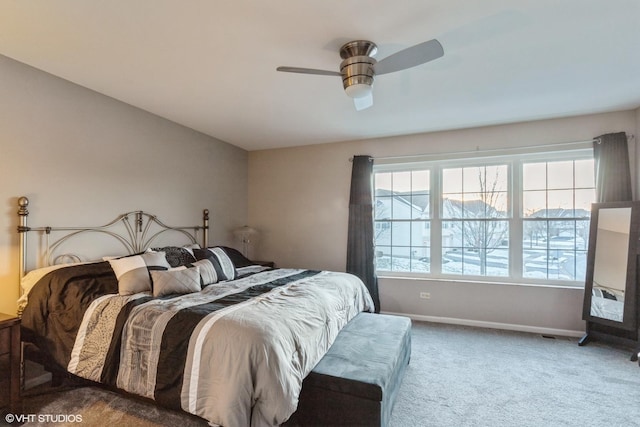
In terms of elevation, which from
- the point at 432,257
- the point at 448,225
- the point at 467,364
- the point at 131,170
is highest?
the point at 131,170

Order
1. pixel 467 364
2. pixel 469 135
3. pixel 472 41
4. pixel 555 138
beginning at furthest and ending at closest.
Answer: pixel 469 135 < pixel 555 138 < pixel 467 364 < pixel 472 41

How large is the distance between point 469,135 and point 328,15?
2.88m

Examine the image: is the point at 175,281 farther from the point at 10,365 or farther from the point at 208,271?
the point at 10,365

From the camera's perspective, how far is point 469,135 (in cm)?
405

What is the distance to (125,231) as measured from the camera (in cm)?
325

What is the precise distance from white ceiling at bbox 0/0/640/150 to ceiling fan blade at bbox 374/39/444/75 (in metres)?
0.21

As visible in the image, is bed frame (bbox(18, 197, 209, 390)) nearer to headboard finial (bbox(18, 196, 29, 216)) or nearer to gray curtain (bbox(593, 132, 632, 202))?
headboard finial (bbox(18, 196, 29, 216))

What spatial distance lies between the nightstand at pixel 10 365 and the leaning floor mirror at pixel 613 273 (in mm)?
4844

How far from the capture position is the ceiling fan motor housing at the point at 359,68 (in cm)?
210

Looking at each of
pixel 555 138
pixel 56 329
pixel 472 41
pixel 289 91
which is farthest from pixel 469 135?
pixel 56 329

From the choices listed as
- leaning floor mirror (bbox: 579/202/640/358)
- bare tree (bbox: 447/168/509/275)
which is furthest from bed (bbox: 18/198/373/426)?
leaning floor mirror (bbox: 579/202/640/358)

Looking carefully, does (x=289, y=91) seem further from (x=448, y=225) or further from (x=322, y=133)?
(x=448, y=225)

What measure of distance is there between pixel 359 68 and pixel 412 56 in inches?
14.6

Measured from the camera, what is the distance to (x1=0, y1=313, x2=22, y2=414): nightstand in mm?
1921
